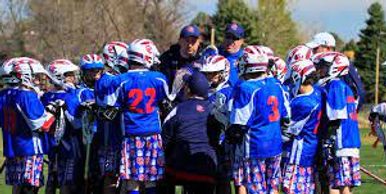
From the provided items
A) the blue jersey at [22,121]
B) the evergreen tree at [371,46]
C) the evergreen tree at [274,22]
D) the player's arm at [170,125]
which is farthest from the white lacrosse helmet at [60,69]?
the evergreen tree at [371,46]

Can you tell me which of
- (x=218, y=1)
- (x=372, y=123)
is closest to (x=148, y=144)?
(x=372, y=123)

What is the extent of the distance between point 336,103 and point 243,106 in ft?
4.19

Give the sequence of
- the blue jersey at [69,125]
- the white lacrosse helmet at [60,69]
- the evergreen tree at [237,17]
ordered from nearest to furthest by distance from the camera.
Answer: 1. the blue jersey at [69,125]
2. the white lacrosse helmet at [60,69]
3. the evergreen tree at [237,17]

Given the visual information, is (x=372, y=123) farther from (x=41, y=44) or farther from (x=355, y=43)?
(x=355, y=43)

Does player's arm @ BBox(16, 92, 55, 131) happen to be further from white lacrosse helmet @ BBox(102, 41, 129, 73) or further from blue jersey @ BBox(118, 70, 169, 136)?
white lacrosse helmet @ BBox(102, 41, 129, 73)

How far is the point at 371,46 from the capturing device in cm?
→ 6538

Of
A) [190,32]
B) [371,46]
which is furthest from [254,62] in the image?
[371,46]

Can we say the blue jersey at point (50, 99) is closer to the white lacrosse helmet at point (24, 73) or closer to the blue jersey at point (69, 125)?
the blue jersey at point (69, 125)

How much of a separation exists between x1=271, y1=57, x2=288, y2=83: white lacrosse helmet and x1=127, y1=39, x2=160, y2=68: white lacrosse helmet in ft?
5.69

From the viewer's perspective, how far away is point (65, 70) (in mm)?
12008

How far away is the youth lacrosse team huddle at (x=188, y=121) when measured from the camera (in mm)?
10430

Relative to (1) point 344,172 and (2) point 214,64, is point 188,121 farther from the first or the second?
(1) point 344,172

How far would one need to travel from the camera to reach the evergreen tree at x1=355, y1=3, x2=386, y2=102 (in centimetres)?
6462

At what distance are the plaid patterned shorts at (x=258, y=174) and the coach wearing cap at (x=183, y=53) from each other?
6.17 feet
